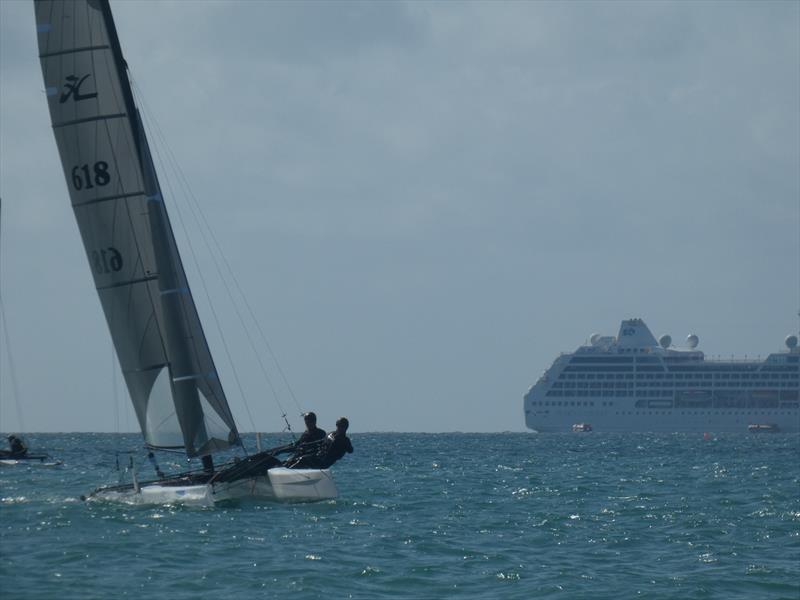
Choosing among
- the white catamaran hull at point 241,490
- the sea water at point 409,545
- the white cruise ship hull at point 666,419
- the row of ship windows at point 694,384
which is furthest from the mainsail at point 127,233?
the row of ship windows at point 694,384

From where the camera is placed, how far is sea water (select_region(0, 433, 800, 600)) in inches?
614

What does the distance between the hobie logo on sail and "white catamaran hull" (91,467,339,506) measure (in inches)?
263

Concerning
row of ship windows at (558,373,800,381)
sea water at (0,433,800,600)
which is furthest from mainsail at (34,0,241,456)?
row of ship windows at (558,373,800,381)

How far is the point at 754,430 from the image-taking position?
116 meters

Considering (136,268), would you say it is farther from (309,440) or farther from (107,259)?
(309,440)

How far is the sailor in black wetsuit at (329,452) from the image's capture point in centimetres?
2375

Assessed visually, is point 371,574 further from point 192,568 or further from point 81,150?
point 81,150

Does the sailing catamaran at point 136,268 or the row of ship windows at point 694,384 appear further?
the row of ship windows at point 694,384

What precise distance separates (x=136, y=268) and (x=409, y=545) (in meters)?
7.22

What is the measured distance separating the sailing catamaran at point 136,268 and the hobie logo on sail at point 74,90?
0.02 m

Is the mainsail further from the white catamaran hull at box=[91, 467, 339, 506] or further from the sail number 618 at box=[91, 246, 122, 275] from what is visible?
the white catamaran hull at box=[91, 467, 339, 506]

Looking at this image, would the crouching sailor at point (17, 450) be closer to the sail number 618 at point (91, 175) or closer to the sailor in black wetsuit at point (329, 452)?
the sailor in black wetsuit at point (329, 452)

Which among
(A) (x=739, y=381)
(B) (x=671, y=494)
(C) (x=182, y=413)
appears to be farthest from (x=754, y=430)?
(C) (x=182, y=413)

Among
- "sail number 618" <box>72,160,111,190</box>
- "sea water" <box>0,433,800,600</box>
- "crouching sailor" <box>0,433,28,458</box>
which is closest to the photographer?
"sea water" <box>0,433,800,600</box>
